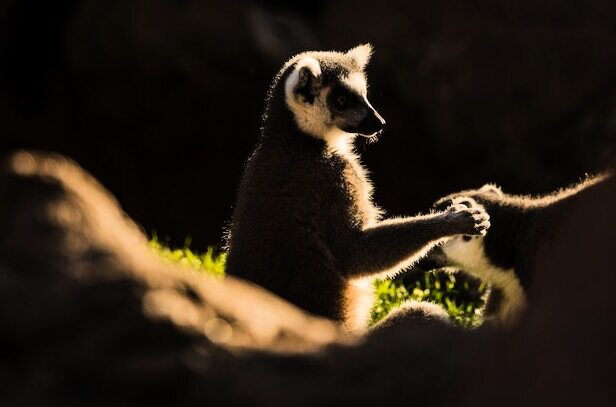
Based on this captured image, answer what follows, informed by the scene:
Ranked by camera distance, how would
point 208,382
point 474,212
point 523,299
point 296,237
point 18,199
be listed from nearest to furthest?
point 208,382 < point 18,199 < point 296,237 < point 474,212 < point 523,299

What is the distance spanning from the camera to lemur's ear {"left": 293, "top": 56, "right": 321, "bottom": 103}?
7.35m

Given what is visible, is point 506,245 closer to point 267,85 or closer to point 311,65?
point 311,65

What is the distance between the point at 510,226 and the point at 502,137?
14.5 ft

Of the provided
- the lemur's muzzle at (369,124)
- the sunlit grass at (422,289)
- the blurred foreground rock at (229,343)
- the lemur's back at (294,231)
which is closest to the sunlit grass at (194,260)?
the sunlit grass at (422,289)

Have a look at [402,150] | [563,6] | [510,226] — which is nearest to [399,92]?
[402,150]

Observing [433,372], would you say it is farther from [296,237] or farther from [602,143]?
[602,143]

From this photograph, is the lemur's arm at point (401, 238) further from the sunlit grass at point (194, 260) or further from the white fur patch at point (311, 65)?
the sunlit grass at point (194, 260)

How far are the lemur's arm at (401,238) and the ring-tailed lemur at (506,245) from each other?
96cm

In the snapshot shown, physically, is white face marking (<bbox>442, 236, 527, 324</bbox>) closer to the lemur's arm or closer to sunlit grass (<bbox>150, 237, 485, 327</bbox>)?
sunlit grass (<bbox>150, 237, 485, 327</bbox>)

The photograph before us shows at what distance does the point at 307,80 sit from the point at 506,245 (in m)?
2.04

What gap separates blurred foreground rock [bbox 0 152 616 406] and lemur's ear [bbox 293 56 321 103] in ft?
12.1

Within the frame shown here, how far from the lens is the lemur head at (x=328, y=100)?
7.34m

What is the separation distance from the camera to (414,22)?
13.0 meters

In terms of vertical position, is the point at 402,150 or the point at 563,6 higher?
the point at 563,6
